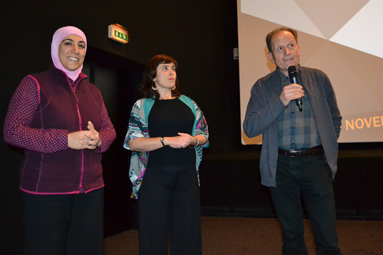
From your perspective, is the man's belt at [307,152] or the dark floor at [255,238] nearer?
the man's belt at [307,152]

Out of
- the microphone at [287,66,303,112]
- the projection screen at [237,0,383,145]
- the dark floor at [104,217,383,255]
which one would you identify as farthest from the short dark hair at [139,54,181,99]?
the projection screen at [237,0,383,145]

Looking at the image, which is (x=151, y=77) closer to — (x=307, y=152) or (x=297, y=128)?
(x=297, y=128)

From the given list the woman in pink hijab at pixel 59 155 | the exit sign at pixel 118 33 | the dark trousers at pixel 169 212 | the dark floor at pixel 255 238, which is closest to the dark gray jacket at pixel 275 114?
the dark trousers at pixel 169 212

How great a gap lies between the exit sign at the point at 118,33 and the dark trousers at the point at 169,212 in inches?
69.5

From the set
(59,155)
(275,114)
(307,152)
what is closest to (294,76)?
(275,114)

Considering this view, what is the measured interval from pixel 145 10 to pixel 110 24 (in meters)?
0.70

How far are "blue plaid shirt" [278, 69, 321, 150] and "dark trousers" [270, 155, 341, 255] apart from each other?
0.08m

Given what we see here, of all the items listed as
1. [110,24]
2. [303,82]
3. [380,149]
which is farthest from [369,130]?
[110,24]

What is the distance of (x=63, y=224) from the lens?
1.45 meters

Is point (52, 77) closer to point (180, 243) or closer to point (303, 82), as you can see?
point (180, 243)

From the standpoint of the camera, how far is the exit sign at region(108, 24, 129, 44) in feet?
9.84

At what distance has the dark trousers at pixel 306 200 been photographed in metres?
1.59

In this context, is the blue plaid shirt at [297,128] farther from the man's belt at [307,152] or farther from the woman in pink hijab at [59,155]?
the woman in pink hijab at [59,155]

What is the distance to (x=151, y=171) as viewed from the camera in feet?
6.00
